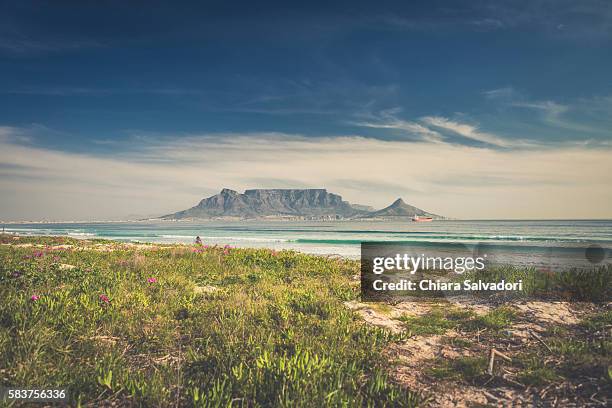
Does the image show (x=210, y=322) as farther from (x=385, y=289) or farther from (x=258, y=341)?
(x=385, y=289)

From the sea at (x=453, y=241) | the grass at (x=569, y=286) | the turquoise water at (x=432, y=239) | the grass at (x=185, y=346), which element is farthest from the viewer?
the turquoise water at (x=432, y=239)

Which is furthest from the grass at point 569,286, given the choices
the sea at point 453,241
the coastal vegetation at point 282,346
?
the sea at point 453,241

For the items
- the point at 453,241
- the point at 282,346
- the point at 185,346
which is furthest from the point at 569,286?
the point at 453,241

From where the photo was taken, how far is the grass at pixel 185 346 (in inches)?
153

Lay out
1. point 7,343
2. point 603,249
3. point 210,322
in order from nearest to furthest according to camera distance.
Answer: point 7,343
point 210,322
point 603,249

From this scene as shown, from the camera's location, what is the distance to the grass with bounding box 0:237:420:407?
12.8ft

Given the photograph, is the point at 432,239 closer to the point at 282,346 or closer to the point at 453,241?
the point at 453,241

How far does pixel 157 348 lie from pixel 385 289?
22.6ft

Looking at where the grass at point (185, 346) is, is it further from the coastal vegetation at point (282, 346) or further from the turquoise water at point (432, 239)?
the turquoise water at point (432, 239)

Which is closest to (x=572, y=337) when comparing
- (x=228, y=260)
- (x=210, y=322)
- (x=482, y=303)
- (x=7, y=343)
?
(x=482, y=303)

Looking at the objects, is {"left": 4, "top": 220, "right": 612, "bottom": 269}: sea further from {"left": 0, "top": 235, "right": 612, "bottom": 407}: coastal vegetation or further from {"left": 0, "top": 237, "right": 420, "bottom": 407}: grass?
{"left": 0, "top": 237, "right": 420, "bottom": 407}: grass

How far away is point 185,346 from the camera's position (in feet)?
17.9

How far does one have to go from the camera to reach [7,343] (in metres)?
4.78


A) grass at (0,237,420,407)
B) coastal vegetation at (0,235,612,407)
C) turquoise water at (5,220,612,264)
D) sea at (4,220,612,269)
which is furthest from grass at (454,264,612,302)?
turquoise water at (5,220,612,264)
